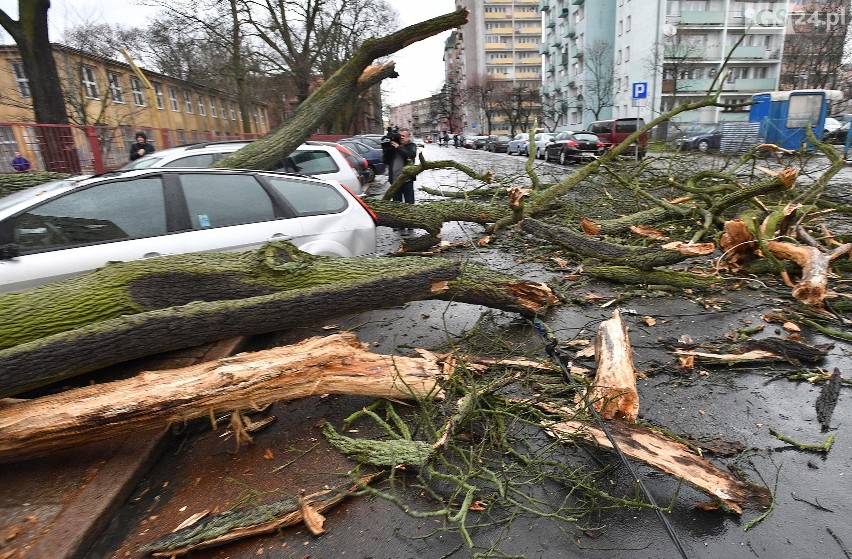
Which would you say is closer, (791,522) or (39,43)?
(791,522)

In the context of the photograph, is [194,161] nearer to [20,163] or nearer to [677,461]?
[20,163]

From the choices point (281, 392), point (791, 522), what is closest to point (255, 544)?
point (281, 392)

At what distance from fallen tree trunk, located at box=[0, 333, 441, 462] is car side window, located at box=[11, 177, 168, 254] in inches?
53.5

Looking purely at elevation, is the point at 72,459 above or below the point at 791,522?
above

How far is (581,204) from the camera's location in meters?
8.37

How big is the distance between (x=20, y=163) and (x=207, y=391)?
963 cm

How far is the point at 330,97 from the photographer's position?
6.73m

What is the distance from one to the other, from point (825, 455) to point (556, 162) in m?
20.6

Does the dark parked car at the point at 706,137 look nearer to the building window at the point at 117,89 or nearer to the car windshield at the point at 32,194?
the car windshield at the point at 32,194

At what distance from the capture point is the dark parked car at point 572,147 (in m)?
19.3

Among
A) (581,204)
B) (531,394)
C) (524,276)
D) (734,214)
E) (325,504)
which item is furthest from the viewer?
(581,204)

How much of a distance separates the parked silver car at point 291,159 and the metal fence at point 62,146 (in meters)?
1.95

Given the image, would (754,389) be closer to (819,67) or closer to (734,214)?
(734,214)

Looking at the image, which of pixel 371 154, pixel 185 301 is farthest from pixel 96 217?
pixel 371 154
